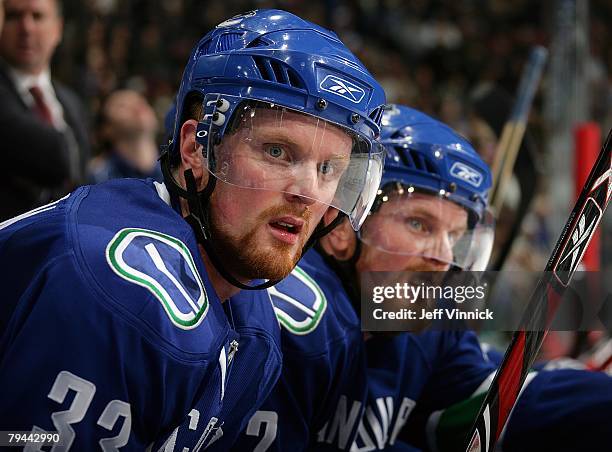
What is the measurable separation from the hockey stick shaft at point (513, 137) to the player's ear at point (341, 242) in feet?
3.17

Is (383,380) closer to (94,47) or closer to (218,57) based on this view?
(218,57)

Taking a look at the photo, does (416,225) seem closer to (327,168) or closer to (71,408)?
(327,168)

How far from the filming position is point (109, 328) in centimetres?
107

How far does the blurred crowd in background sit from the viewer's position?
388 cm

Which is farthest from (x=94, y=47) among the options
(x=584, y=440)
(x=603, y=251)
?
(x=584, y=440)

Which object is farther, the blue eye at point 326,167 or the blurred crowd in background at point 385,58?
the blurred crowd in background at point 385,58

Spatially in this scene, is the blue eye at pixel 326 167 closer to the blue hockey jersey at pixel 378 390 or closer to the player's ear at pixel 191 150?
the player's ear at pixel 191 150

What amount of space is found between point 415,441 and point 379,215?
0.55 m

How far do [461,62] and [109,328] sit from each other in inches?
254

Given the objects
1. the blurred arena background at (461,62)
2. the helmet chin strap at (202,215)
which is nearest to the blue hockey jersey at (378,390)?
the helmet chin strap at (202,215)

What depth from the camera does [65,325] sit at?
105 centimetres

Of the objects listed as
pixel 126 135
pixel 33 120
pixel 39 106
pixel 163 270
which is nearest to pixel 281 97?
pixel 163 270

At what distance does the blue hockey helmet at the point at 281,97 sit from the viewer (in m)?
1.31

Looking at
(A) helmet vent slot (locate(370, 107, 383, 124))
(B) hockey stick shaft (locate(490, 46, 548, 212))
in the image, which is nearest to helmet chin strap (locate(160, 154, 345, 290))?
(A) helmet vent slot (locate(370, 107, 383, 124))
